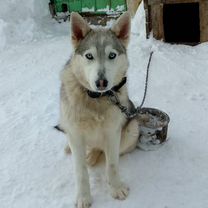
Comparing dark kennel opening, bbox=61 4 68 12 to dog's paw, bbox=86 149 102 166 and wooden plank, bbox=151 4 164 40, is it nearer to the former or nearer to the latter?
wooden plank, bbox=151 4 164 40

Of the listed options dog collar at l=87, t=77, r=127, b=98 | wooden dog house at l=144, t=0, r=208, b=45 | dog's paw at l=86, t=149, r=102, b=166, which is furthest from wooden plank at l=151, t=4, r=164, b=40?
dog collar at l=87, t=77, r=127, b=98

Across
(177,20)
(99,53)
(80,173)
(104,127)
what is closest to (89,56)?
(99,53)

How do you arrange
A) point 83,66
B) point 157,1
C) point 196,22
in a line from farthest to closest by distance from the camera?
1. point 196,22
2. point 157,1
3. point 83,66

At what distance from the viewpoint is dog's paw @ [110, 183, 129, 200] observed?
2.53 meters

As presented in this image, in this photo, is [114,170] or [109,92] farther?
[114,170]

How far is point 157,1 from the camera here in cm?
476

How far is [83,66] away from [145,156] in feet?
3.39

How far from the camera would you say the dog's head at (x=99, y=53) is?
2.18 meters

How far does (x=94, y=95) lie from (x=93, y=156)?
67 cm

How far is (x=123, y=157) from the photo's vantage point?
2.97 metres

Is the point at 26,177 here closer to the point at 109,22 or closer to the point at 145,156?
the point at 145,156

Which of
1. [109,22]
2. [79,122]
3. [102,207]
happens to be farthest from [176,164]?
[109,22]

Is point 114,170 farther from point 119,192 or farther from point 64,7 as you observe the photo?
point 64,7

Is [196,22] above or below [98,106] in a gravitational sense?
above
